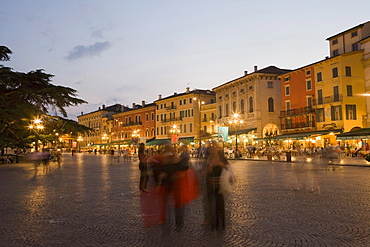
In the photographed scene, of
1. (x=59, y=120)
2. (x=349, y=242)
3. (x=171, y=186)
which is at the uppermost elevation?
(x=59, y=120)

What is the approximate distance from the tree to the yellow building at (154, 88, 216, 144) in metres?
34.7

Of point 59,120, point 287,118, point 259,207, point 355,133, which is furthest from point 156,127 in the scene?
point 259,207

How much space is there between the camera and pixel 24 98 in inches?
1310

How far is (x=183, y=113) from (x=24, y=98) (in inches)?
1630

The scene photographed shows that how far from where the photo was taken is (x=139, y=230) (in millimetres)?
6816

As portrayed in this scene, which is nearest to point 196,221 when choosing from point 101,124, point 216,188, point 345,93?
point 216,188

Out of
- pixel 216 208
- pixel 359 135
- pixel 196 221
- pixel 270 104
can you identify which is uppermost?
pixel 270 104

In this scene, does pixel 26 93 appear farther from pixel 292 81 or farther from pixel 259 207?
pixel 292 81

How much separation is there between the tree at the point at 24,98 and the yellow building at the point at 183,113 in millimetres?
34678

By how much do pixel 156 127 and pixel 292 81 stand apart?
38.1 meters

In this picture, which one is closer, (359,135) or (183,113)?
(359,135)

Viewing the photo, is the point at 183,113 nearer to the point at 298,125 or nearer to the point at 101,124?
the point at 298,125

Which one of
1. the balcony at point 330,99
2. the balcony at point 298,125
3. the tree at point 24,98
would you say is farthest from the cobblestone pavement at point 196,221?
the balcony at point 298,125

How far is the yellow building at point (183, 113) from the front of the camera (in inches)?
2744
